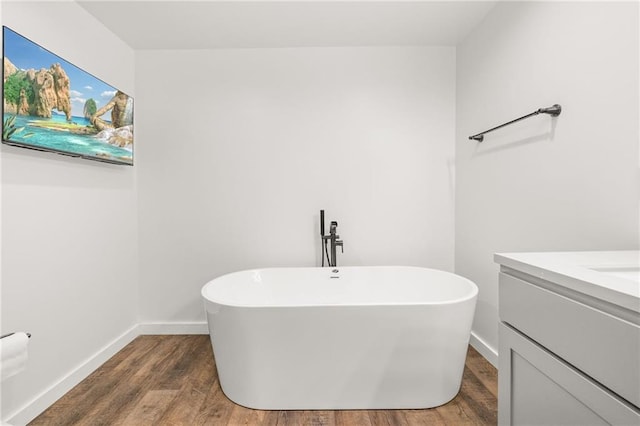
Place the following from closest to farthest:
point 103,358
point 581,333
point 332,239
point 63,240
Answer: point 581,333
point 63,240
point 103,358
point 332,239

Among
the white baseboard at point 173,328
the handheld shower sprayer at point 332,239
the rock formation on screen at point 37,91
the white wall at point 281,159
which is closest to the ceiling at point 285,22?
the white wall at point 281,159

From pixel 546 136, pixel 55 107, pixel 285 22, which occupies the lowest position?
pixel 546 136

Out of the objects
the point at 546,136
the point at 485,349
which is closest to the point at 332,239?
the point at 485,349

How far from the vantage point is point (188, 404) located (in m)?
1.84

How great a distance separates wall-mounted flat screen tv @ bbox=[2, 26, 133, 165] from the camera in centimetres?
158

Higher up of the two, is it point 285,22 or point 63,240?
point 285,22

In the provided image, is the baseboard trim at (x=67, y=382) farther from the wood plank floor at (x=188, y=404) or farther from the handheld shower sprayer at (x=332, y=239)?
the handheld shower sprayer at (x=332, y=239)

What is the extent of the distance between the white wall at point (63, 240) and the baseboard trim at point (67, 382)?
0.4 inches

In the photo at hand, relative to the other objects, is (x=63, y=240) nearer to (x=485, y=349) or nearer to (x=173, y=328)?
(x=173, y=328)

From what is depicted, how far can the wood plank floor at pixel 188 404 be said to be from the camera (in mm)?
1712

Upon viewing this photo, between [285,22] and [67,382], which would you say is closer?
[67,382]

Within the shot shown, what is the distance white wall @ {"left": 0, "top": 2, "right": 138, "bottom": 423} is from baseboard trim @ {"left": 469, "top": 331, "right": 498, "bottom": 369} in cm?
271

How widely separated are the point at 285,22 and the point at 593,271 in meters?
2.36

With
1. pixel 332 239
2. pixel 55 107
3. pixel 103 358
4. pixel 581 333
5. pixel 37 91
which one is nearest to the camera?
pixel 581 333
